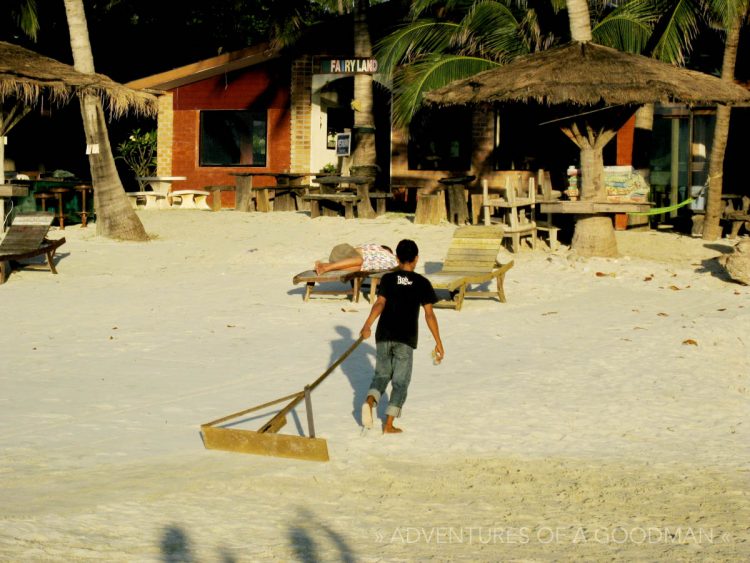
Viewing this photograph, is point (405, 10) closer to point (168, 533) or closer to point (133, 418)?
point (133, 418)

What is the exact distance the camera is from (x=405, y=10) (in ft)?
78.6

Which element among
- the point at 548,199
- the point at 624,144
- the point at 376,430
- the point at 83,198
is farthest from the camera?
the point at 83,198

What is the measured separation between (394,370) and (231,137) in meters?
19.2

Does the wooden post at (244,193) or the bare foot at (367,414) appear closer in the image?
the bare foot at (367,414)

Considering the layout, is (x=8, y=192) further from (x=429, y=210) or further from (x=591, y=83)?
(x=591, y=83)

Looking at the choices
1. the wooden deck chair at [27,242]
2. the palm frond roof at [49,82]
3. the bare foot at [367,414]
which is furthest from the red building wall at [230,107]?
the bare foot at [367,414]

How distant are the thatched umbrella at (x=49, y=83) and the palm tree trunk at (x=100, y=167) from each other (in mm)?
409

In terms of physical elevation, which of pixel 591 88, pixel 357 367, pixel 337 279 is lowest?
pixel 357 367

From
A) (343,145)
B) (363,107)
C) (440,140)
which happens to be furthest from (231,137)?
(440,140)

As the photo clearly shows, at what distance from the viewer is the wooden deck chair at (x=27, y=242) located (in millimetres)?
15500

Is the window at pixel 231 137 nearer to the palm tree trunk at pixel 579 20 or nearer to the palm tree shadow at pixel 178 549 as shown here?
the palm tree trunk at pixel 579 20

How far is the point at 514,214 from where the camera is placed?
17.5m

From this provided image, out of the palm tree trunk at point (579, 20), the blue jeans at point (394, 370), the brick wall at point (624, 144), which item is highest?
the palm tree trunk at point (579, 20)

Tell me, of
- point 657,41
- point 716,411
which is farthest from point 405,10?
point 716,411
